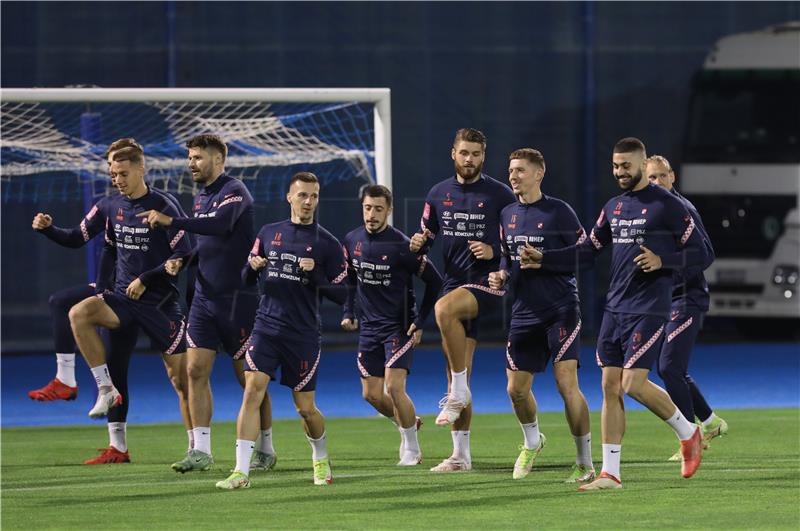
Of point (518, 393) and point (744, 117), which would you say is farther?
point (744, 117)

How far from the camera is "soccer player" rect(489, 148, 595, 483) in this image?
932 cm

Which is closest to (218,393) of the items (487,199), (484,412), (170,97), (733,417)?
(484,412)

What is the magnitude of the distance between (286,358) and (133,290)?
1488 millimetres

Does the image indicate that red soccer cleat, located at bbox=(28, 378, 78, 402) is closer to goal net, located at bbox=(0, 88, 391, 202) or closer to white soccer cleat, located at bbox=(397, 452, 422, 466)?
white soccer cleat, located at bbox=(397, 452, 422, 466)

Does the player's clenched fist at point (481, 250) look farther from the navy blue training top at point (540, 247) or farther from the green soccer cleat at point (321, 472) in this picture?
the green soccer cleat at point (321, 472)

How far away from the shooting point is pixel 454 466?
1006 cm

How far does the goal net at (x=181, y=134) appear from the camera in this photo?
42.2 feet

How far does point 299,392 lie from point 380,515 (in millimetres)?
1383

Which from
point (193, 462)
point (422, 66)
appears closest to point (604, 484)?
point (193, 462)

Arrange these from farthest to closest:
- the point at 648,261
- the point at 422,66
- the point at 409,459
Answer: the point at 422,66, the point at 409,459, the point at 648,261

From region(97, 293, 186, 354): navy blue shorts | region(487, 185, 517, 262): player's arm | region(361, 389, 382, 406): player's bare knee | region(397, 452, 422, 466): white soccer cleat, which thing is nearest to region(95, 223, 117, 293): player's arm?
region(97, 293, 186, 354): navy blue shorts

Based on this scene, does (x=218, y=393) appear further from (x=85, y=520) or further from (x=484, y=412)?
(x=85, y=520)

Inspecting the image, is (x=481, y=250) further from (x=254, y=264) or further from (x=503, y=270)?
(x=254, y=264)

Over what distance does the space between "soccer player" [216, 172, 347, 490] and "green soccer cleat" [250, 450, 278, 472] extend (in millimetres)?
864
